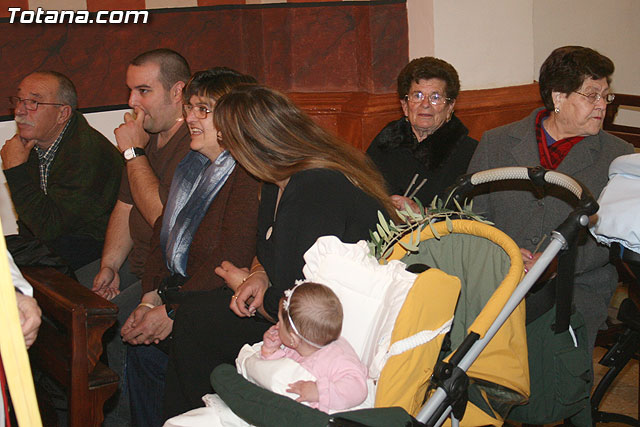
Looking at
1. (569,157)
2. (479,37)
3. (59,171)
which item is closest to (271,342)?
(569,157)

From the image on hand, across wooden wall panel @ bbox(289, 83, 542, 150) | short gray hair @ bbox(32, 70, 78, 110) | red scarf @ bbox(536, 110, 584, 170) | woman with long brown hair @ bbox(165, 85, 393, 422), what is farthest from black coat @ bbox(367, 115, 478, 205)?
short gray hair @ bbox(32, 70, 78, 110)

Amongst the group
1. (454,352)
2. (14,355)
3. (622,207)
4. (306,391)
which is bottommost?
(306,391)

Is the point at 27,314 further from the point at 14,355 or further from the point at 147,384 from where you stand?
the point at 147,384

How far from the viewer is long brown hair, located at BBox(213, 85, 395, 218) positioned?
2.47m

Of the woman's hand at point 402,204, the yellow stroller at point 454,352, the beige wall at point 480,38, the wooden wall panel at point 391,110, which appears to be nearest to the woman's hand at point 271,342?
the yellow stroller at point 454,352

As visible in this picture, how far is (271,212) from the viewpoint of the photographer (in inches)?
106

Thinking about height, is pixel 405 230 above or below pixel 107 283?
above

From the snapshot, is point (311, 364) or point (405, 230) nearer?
point (311, 364)

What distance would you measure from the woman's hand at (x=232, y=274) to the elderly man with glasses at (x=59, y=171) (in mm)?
1207

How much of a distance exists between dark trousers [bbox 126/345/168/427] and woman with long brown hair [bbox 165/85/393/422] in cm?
41

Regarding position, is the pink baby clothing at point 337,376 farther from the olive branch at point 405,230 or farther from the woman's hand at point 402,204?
the woman's hand at point 402,204

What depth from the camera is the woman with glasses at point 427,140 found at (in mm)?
3336

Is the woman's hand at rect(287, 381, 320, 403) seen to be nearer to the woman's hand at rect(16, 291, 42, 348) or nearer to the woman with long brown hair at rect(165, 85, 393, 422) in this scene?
the woman with long brown hair at rect(165, 85, 393, 422)

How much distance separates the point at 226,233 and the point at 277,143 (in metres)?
0.54
